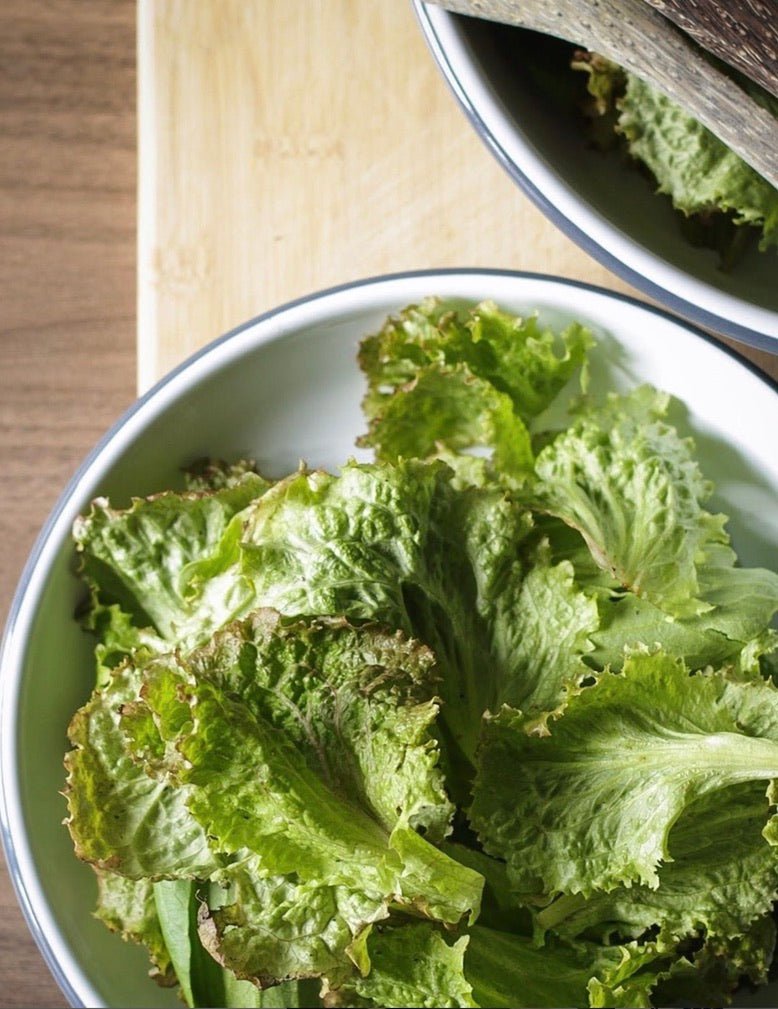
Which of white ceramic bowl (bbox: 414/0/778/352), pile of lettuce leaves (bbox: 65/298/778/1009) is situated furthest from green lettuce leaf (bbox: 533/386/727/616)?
white ceramic bowl (bbox: 414/0/778/352)

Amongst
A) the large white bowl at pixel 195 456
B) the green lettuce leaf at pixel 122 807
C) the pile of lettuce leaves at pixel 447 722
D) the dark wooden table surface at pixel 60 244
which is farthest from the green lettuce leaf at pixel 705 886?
the dark wooden table surface at pixel 60 244

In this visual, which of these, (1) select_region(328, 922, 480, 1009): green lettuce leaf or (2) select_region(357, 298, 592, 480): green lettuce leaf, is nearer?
(1) select_region(328, 922, 480, 1009): green lettuce leaf

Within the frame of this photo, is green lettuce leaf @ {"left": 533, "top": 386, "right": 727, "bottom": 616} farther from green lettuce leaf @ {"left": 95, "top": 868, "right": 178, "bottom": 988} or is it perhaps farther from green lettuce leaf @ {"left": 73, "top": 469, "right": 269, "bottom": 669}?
green lettuce leaf @ {"left": 95, "top": 868, "right": 178, "bottom": 988}

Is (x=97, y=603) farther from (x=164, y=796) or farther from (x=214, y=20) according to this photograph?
(x=214, y=20)

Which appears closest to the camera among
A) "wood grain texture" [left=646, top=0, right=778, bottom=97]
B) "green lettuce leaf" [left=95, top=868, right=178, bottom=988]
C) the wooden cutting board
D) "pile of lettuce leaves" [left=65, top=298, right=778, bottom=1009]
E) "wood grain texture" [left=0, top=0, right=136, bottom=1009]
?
"wood grain texture" [left=646, top=0, right=778, bottom=97]

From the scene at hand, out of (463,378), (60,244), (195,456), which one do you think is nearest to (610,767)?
(463,378)

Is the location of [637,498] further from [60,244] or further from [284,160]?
[60,244]

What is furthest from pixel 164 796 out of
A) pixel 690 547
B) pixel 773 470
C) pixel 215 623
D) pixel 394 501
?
pixel 773 470
